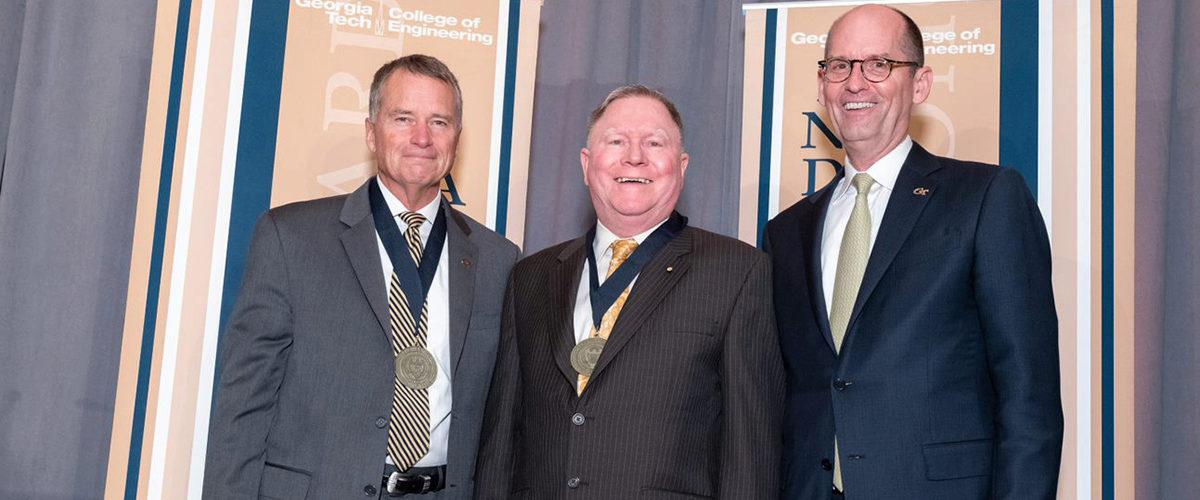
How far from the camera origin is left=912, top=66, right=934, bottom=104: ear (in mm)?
2504

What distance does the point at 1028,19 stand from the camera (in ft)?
11.0

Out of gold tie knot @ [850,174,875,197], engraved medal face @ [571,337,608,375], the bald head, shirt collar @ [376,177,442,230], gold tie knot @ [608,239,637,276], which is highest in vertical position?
the bald head

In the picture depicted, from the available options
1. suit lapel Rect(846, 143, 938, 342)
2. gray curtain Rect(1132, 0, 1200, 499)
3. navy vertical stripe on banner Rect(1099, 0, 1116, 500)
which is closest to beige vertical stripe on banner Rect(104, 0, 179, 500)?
suit lapel Rect(846, 143, 938, 342)

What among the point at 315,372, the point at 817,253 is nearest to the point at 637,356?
the point at 817,253

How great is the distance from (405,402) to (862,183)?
4.06 feet

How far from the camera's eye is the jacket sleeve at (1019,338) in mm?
2033

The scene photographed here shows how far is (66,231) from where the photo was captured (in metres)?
3.65

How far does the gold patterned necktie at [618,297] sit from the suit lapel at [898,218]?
525mm

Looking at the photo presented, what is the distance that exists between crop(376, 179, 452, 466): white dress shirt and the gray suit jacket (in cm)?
3

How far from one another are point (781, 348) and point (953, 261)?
47cm

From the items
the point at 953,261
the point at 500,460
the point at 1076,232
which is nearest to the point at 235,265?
the point at 500,460

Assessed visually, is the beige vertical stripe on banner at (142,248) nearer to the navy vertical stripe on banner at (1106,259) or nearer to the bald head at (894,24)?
the bald head at (894,24)

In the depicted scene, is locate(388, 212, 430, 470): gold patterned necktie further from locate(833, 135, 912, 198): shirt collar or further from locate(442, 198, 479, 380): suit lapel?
locate(833, 135, 912, 198): shirt collar

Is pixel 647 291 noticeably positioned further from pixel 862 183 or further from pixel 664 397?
pixel 862 183
